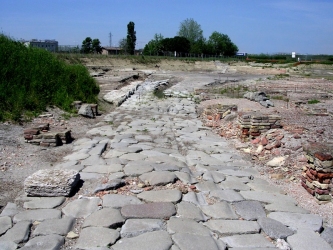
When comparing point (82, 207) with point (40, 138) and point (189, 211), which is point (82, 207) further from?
point (40, 138)

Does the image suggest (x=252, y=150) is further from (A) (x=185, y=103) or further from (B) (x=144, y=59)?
(B) (x=144, y=59)

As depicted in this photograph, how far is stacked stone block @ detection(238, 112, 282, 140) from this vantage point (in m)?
7.18

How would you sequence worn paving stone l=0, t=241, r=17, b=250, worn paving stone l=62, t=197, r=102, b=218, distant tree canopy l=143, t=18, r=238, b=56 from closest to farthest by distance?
worn paving stone l=0, t=241, r=17, b=250 < worn paving stone l=62, t=197, r=102, b=218 < distant tree canopy l=143, t=18, r=238, b=56

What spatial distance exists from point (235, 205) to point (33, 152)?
3.47m

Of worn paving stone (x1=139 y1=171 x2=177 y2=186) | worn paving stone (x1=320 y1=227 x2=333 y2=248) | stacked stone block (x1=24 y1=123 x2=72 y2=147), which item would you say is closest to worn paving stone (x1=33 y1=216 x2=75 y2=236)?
worn paving stone (x1=139 y1=171 x2=177 y2=186)

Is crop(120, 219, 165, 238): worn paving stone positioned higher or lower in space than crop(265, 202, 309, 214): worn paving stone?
higher

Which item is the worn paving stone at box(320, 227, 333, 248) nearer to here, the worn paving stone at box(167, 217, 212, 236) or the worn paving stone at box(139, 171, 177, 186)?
the worn paving stone at box(167, 217, 212, 236)

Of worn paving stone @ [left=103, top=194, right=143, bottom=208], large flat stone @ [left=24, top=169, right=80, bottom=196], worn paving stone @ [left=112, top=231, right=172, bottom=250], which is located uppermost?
large flat stone @ [left=24, top=169, right=80, bottom=196]

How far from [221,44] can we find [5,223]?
262 feet

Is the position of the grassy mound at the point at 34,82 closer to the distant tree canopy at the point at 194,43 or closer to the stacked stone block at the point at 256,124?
the stacked stone block at the point at 256,124

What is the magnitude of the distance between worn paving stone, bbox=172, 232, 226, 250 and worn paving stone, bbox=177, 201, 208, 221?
37 centimetres

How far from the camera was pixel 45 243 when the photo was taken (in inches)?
118

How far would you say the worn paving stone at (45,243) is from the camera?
9.64 feet

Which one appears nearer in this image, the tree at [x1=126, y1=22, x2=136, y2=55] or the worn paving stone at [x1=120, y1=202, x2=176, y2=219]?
the worn paving stone at [x1=120, y1=202, x2=176, y2=219]
